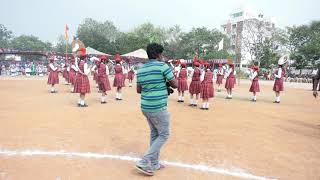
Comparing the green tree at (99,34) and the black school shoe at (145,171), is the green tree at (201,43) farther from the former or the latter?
the black school shoe at (145,171)

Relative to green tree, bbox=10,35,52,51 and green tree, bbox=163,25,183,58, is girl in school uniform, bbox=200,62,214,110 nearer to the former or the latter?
green tree, bbox=163,25,183,58

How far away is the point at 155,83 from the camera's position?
504 cm

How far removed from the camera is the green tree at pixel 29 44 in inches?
3302

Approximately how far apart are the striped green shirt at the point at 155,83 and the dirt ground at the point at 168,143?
3.33 feet

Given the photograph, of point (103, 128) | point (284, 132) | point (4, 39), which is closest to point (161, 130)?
point (103, 128)

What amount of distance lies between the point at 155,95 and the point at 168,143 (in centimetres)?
218

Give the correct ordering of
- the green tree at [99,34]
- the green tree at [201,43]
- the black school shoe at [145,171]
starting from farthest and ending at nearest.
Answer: the green tree at [99,34], the green tree at [201,43], the black school shoe at [145,171]

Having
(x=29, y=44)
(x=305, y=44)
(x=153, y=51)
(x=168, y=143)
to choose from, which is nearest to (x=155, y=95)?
(x=153, y=51)

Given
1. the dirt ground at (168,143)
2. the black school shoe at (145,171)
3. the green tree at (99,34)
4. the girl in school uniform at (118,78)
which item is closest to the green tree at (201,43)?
the green tree at (99,34)

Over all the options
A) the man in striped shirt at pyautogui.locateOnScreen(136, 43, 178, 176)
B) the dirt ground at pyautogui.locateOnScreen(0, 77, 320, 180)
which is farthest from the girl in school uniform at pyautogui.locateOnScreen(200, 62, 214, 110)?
the man in striped shirt at pyautogui.locateOnScreen(136, 43, 178, 176)

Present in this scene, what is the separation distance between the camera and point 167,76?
16.3 feet

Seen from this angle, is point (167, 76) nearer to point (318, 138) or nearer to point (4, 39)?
point (318, 138)

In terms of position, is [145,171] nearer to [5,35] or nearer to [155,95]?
[155,95]

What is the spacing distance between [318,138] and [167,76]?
492cm
